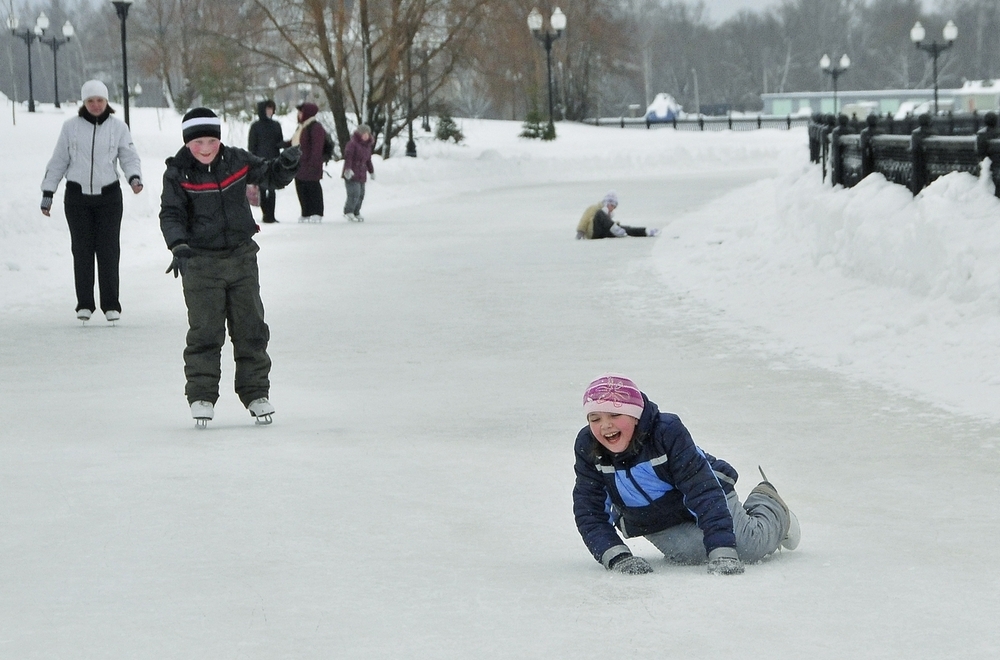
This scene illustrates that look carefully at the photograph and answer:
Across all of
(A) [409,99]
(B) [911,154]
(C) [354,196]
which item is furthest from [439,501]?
(A) [409,99]

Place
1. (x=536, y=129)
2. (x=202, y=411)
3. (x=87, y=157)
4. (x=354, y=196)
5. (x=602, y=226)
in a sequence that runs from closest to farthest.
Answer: (x=202, y=411), (x=87, y=157), (x=602, y=226), (x=354, y=196), (x=536, y=129)

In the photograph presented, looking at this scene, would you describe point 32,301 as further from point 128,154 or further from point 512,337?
point 512,337

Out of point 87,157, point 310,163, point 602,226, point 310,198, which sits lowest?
Answer: point 602,226

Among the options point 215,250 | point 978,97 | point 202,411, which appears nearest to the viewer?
point 215,250

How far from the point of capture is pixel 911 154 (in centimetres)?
1170

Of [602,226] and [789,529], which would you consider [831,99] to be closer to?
[602,226]

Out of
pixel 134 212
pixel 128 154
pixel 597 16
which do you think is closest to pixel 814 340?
pixel 128 154

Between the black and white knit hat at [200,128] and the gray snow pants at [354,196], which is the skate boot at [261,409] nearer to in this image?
the black and white knit hat at [200,128]

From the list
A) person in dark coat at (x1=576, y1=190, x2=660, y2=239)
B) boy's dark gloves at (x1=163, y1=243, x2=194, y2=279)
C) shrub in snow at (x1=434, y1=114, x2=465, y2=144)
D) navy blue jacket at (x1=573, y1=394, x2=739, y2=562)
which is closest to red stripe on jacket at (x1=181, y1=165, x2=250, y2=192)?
boy's dark gloves at (x1=163, y1=243, x2=194, y2=279)

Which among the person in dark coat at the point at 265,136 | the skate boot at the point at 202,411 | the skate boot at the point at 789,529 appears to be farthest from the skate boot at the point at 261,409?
the person in dark coat at the point at 265,136

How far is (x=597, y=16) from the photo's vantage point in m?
64.6

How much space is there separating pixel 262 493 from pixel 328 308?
6.50 m

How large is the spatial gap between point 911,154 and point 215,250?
21.9 ft

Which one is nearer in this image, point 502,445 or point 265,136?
point 502,445
